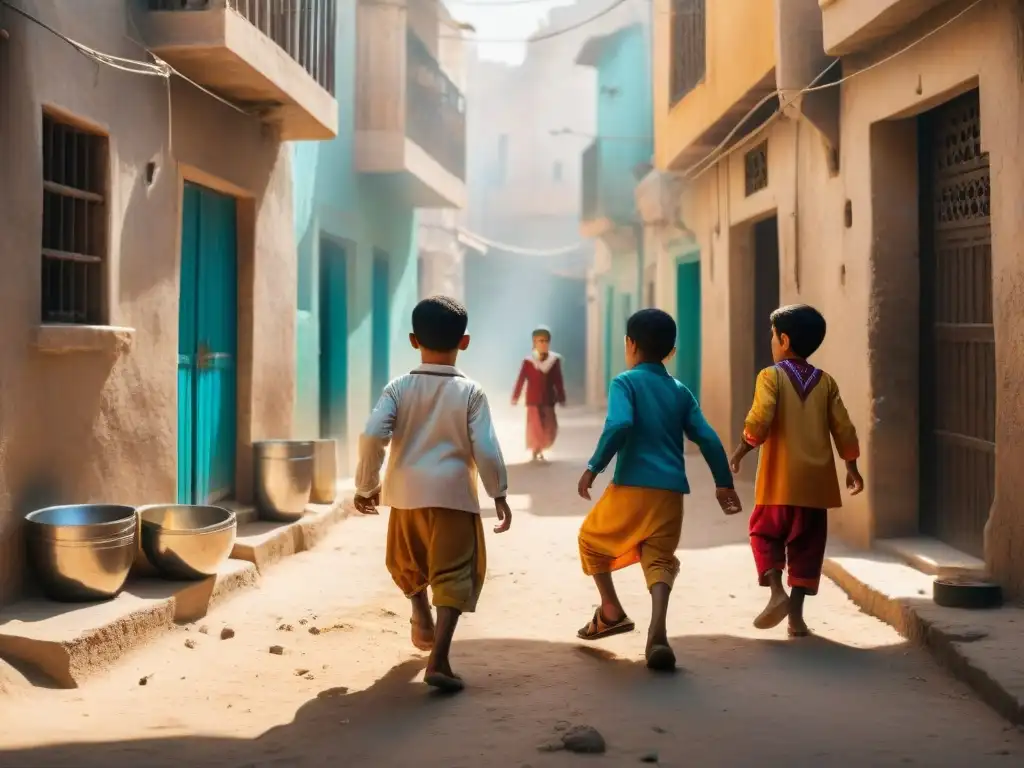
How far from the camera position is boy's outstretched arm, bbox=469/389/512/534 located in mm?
4320

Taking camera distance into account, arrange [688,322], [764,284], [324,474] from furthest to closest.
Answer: [688,322]
[764,284]
[324,474]

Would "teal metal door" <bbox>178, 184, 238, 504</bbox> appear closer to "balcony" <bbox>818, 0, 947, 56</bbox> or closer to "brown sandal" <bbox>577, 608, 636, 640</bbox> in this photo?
"brown sandal" <bbox>577, 608, 636, 640</bbox>

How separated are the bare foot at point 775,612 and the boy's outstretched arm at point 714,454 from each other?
1.98ft

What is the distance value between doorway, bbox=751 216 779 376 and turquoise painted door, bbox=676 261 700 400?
291cm

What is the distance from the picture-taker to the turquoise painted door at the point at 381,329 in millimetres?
14055

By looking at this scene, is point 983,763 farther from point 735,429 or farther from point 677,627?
point 735,429

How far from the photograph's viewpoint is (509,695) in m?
4.23

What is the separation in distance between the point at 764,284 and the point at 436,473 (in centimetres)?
753

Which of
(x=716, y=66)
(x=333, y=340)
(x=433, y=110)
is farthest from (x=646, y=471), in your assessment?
(x=433, y=110)

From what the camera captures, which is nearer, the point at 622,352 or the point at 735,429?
the point at 735,429

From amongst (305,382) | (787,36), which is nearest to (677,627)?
(787,36)

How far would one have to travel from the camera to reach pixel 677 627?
5.54m

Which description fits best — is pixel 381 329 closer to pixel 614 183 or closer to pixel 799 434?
pixel 614 183

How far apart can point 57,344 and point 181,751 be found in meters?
2.31
